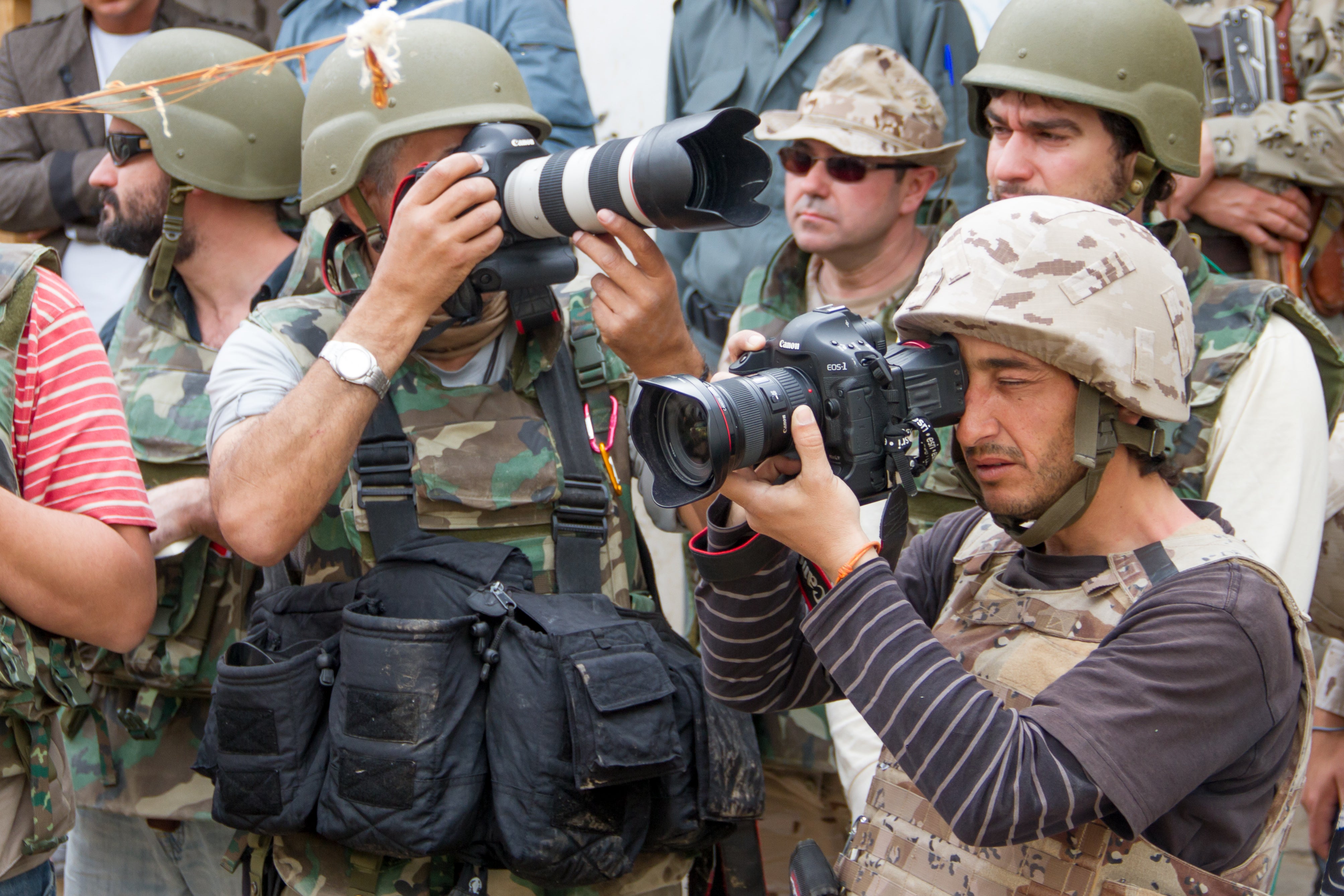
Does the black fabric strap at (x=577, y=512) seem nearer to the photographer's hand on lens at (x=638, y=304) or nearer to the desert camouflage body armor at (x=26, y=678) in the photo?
the photographer's hand on lens at (x=638, y=304)

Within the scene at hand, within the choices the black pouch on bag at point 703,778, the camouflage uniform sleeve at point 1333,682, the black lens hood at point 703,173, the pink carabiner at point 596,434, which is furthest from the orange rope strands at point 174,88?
the camouflage uniform sleeve at point 1333,682

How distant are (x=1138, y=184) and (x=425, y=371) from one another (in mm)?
1632

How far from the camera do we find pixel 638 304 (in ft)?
7.46

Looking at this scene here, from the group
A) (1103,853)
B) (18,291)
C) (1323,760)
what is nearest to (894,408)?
(1103,853)

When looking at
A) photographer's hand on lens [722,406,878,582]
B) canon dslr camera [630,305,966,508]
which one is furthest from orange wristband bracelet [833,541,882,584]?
canon dslr camera [630,305,966,508]

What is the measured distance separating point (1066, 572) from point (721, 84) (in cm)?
266

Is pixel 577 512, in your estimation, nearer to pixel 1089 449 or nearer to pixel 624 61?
pixel 1089 449

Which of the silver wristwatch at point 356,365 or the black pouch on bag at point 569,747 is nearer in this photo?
the black pouch on bag at point 569,747

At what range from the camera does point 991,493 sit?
1.82 m

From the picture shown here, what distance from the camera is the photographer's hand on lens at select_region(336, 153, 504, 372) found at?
2.22 m

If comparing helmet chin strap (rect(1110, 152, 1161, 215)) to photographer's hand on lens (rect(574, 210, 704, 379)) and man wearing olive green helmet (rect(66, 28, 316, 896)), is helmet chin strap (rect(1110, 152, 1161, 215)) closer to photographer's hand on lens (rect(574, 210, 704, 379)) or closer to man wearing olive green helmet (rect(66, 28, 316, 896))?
photographer's hand on lens (rect(574, 210, 704, 379))

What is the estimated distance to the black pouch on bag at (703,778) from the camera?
213cm

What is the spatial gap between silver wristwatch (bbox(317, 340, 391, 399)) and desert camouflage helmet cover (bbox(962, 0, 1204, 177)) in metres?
1.54

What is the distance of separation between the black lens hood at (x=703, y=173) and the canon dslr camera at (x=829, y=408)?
35cm
